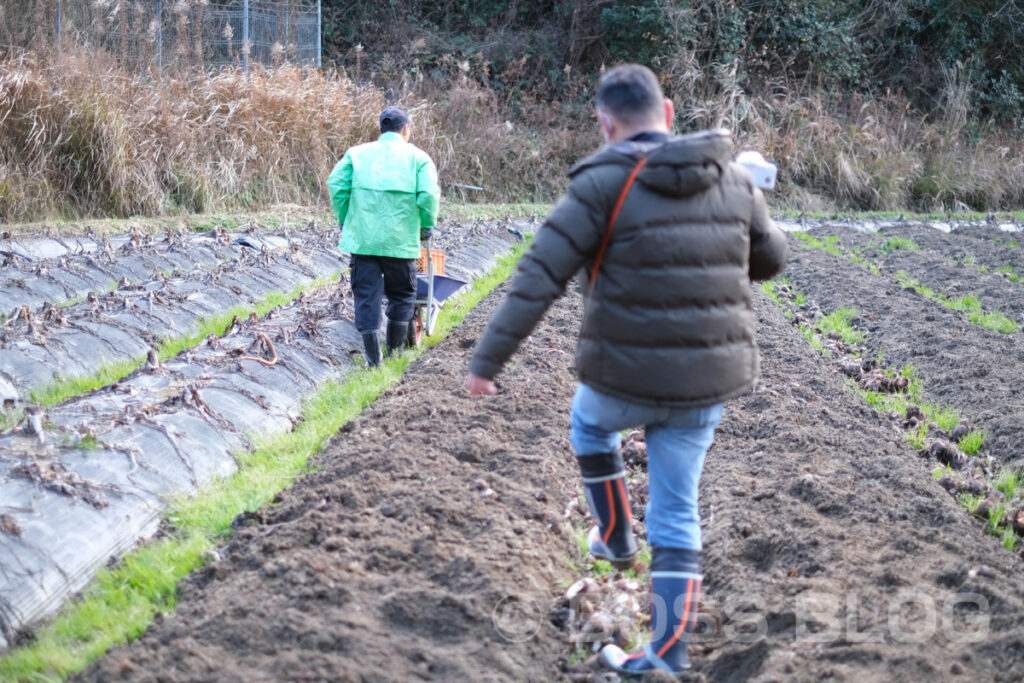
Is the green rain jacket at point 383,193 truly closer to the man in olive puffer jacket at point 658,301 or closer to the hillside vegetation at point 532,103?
the man in olive puffer jacket at point 658,301

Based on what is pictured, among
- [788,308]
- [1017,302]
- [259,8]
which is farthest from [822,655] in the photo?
[259,8]

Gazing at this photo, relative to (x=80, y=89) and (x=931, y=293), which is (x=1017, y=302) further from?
(x=80, y=89)

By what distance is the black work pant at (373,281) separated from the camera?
7.05m

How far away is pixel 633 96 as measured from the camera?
302cm

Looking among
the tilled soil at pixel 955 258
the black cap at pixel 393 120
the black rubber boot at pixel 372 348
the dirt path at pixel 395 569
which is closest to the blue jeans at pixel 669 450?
the dirt path at pixel 395 569

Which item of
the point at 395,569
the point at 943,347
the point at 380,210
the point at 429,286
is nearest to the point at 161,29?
the point at 429,286

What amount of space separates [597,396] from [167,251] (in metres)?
8.88

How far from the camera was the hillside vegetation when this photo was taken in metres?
14.0

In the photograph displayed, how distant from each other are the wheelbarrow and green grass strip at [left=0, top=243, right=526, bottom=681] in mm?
1399

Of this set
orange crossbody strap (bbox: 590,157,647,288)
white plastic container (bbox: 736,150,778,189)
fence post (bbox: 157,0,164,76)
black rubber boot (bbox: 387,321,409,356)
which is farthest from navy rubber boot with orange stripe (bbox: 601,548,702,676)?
fence post (bbox: 157,0,164,76)

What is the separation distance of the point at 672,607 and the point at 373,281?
4.47m

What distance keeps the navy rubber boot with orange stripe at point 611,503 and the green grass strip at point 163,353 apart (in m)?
3.96

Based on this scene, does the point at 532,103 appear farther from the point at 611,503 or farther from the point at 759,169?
the point at 611,503

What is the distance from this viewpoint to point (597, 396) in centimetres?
313
